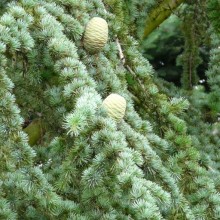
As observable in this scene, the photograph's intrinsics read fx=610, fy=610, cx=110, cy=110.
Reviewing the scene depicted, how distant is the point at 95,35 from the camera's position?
144 cm

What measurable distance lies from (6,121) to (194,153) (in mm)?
547

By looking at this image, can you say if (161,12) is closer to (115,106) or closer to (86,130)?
(115,106)

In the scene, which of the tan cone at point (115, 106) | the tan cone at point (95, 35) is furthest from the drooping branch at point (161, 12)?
the tan cone at point (115, 106)

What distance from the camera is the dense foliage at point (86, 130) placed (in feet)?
3.78

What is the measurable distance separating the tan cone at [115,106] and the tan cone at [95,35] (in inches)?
7.2

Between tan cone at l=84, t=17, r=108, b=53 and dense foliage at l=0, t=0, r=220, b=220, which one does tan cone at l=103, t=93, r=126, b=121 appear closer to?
dense foliage at l=0, t=0, r=220, b=220

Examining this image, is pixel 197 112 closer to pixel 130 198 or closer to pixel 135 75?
pixel 135 75

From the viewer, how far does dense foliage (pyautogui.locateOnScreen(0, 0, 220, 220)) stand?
115 centimetres

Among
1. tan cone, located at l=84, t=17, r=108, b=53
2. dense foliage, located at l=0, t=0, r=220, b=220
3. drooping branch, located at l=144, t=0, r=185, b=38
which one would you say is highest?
tan cone, located at l=84, t=17, r=108, b=53

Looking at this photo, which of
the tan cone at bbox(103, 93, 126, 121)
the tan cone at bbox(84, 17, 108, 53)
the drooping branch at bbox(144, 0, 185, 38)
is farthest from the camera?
the drooping branch at bbox(144, 0, 185, 38)

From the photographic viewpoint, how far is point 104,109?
1197 mm

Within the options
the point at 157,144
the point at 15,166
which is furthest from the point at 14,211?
the point at 157,144

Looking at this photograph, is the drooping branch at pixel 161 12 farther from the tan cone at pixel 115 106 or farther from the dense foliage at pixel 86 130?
the tan cone at pixel 115 106

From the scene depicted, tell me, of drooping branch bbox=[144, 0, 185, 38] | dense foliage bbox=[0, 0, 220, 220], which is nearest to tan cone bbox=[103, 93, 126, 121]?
dense foliage bbox=[0, 0, 220, 220]
